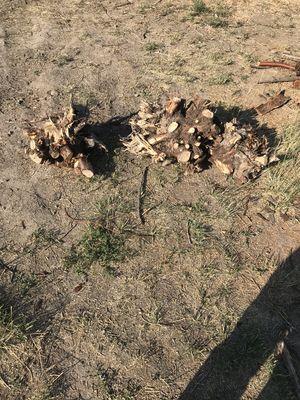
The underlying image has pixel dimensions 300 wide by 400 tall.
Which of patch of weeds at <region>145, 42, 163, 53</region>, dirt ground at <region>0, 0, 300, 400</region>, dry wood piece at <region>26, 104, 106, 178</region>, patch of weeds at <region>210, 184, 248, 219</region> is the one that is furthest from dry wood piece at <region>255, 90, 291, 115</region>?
dry wood piece at <region>26, 104, 106, 178</region>

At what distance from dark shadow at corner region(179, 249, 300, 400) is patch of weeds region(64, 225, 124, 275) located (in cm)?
132

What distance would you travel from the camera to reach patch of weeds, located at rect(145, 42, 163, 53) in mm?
7363

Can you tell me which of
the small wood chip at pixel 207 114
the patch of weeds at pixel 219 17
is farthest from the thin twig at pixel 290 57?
the small wood chip at pixel 207 114

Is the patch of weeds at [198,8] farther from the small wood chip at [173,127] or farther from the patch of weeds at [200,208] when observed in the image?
the patch of weeds at [200,208]

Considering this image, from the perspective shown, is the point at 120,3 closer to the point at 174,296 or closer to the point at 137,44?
the point at 137,44

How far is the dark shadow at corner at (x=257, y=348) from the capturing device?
3.86 meters

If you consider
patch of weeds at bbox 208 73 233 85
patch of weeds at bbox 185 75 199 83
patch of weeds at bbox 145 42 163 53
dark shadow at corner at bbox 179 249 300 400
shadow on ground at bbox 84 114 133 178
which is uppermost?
patch of weeds at bbox 145 42 163 53

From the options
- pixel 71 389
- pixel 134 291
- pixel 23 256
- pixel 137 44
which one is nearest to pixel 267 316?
pixel 134 291

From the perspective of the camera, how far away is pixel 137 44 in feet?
24.6

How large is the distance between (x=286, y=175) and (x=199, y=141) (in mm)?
1102

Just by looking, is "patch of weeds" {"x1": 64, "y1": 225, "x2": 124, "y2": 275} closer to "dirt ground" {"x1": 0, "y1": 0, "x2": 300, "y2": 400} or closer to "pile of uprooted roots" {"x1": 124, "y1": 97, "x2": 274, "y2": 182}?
"dirt ground" {"x1": 0, "y1": 0, "x2": 300, "y2": 400}

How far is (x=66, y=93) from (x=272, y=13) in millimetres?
4399

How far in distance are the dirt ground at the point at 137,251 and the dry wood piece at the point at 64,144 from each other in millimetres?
168

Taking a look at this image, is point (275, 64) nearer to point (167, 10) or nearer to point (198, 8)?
point (198, 8)
